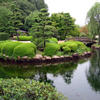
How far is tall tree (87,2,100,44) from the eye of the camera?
1723 cm

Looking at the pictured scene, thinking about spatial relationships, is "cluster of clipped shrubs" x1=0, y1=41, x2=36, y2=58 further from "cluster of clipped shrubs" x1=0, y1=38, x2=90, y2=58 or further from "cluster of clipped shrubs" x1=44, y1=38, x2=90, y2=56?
"cluster of clipped shrubs" x1=44, y1=38, x2=90, y2=56

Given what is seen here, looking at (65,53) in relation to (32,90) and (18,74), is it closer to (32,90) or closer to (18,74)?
(18,74)

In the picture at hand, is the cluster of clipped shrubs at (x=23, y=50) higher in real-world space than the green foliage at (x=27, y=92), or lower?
higher

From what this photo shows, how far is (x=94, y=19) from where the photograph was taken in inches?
697

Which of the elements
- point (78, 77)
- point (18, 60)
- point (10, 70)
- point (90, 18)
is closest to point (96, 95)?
point (78, 77)

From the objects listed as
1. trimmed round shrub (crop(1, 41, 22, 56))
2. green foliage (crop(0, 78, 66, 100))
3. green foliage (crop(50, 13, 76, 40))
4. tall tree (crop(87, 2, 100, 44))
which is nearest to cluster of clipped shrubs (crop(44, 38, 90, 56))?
trimmed round shrub (crop(1, 41, 22, 56))

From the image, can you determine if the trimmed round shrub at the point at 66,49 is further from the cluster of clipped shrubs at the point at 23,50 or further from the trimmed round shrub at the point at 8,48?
the trimmed round shrub at the point at 8,48

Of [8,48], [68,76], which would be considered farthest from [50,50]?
[68,76]

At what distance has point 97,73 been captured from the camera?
7.61 metres

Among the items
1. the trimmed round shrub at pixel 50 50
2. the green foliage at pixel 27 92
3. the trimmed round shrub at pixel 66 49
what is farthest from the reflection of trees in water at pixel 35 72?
the green foliage at pixel 27 92

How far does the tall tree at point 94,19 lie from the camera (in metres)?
17.2

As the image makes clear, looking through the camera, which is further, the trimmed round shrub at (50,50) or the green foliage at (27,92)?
the trimmed round shrub at (50,50)

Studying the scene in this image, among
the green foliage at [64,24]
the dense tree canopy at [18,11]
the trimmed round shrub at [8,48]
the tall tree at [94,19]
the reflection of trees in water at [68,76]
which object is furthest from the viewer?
the green foliage at [64,24]

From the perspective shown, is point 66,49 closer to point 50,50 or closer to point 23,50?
point 50,50
